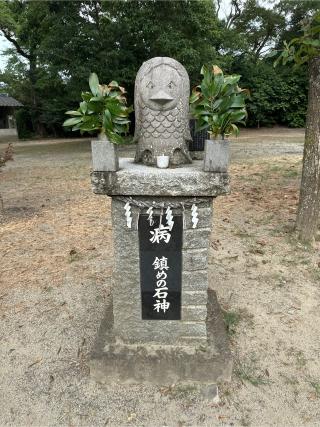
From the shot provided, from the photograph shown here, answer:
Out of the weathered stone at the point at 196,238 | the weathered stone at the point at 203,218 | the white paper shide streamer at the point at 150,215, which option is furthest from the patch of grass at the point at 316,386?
the white paper shide streamer at the point at 150,215

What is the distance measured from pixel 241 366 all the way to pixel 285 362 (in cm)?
34

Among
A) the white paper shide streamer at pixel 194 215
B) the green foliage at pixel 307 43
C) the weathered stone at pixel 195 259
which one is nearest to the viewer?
the white paper shide streamer at pixel 194 215

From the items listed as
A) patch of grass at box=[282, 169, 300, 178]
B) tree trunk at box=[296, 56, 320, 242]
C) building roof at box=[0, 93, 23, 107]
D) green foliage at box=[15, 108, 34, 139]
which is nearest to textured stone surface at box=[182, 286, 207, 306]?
tree trunk at box=[296, 56, 320, 242]

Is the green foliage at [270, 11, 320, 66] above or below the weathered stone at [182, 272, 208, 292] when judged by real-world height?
above

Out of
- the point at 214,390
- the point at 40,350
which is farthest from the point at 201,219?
the point at 40,350

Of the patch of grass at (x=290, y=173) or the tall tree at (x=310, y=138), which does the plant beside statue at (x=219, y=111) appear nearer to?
the tall tree at (x=310, y=138)

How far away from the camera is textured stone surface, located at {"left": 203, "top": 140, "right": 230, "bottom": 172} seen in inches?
77.9

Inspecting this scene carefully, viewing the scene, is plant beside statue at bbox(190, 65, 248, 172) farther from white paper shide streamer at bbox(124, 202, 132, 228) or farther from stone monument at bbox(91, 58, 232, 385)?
white paper shide streamer at bbox(124, 202, 132, 228)

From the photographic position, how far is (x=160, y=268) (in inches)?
91.8

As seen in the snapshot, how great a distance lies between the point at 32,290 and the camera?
11.7 ft

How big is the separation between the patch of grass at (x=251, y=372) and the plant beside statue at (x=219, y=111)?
1.48m

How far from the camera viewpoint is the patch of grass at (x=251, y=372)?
7.82 feet

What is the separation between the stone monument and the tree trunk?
2437mm

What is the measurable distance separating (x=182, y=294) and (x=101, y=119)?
1285mm
